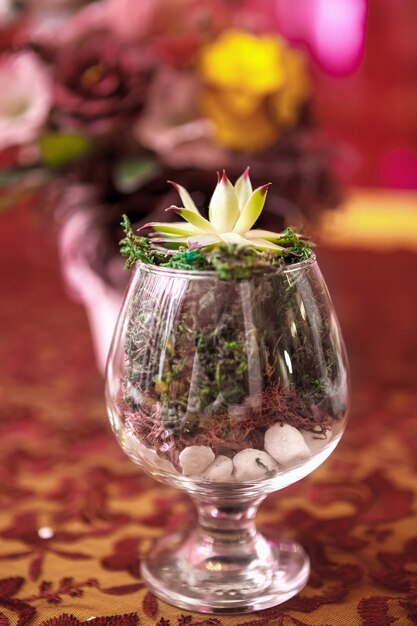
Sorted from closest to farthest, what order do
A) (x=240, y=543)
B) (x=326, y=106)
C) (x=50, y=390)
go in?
(x=240, y=543), (x=50, y=390), (x=326, y=106)

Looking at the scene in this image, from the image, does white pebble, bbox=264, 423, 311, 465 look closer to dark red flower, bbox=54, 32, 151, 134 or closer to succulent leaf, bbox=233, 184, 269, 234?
succulent leaf, bbox=233, 184, 269, 234

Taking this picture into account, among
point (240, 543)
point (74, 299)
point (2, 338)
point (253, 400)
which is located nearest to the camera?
point (253, 400)

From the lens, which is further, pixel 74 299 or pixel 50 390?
pixel 74 299

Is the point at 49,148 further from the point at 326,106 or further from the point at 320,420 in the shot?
the point at 326,106

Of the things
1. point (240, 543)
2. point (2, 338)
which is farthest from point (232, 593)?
point (2, 338)

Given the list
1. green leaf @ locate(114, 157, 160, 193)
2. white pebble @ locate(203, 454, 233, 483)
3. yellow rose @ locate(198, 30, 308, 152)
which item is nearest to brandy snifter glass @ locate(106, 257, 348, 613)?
white pebble @ locate(203, 454, 233, 483)

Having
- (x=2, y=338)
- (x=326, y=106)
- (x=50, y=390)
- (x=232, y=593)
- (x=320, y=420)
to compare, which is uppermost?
(x=326, y=106)

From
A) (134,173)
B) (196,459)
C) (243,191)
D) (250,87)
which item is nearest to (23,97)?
(134,173)

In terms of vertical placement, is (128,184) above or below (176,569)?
above
